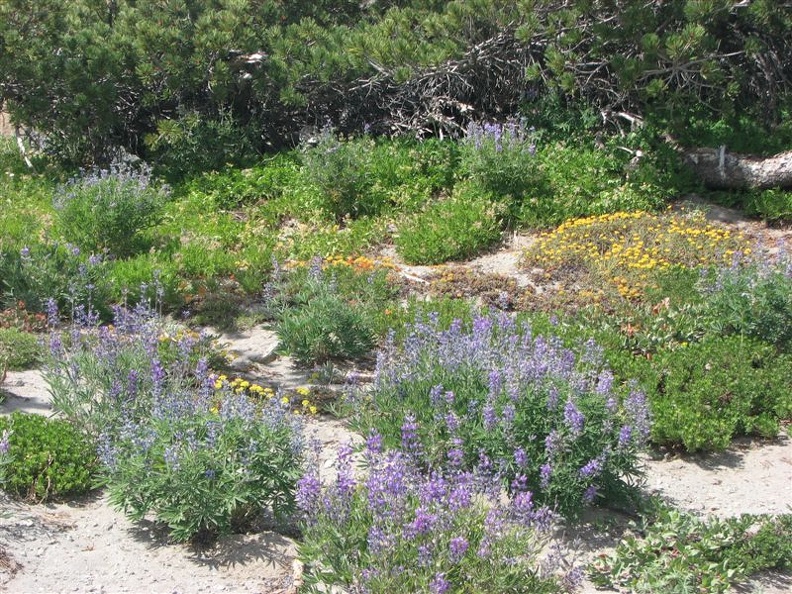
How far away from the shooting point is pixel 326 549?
164 inches

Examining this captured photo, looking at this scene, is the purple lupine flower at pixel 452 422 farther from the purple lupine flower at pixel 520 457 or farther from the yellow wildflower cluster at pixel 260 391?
the yellow wildflower cluster at pixel 260 391

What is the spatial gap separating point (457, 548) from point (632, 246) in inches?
225

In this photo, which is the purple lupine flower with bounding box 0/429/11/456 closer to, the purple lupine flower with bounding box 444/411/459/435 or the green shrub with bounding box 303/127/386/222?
the purple lupine flower with bounding box 444/411/459/435

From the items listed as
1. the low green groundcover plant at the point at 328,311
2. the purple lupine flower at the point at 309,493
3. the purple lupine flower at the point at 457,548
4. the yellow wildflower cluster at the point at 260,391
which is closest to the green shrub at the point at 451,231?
the low green groundcover plant at the point at 328,311

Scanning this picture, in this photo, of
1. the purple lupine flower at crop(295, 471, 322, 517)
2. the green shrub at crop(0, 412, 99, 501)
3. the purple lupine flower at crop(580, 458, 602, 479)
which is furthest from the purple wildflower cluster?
the purple lupine flower at crop(295, 471, 322, 517)

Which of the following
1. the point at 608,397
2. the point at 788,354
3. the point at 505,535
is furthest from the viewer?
the point at 788,354

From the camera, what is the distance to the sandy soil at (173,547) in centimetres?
440

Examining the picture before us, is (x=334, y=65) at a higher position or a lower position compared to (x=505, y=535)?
higher

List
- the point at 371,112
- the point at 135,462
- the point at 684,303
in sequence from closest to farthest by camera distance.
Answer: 1. the point at 135,462
2. the point at 684,303
3. the point at 371,112

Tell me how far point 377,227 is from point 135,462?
5955mm

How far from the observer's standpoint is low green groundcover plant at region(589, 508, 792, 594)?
4.52 m

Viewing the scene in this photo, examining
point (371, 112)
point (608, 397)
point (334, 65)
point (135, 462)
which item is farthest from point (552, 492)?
point (371, 112)

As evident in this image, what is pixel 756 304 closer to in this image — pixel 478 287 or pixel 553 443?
pixel 478 287

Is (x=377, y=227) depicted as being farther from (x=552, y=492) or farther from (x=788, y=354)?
(x=552, y=492)
